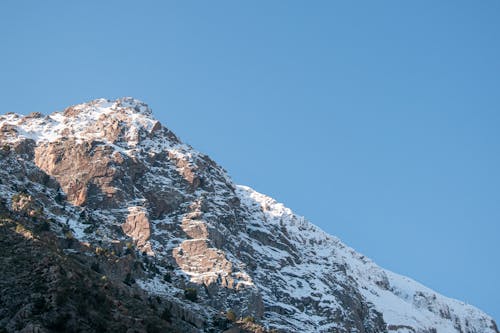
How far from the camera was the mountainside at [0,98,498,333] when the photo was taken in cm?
8619

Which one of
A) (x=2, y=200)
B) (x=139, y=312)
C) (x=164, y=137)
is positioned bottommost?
(x=139, y=312)

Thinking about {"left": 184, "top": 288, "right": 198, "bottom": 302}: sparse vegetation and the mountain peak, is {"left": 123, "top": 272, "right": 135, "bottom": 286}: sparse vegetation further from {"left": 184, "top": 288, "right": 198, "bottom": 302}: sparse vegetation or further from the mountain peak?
the mountain peak

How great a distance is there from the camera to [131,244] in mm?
143875

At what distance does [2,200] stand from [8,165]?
24.9 meters

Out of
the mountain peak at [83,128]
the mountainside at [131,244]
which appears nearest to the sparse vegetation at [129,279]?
the mountainside at [131,244]

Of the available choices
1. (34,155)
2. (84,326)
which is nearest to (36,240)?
(84,326)

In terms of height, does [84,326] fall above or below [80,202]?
below

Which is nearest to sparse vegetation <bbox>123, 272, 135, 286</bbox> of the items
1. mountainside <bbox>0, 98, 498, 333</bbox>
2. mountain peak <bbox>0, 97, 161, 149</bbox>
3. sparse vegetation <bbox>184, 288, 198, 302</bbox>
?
mountainside <bbox>0, 98, 498, 333</bbox>

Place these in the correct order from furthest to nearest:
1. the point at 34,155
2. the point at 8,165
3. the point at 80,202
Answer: the point at 34,155, the point at 80,202, the point at 8,165

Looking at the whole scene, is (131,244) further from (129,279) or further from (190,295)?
(129,279)

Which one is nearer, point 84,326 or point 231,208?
point 84,326

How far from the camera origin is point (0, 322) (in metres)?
76.4

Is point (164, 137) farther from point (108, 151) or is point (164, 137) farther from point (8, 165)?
point (8, 165)

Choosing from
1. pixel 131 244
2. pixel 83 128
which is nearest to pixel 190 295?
pixel 131 244
